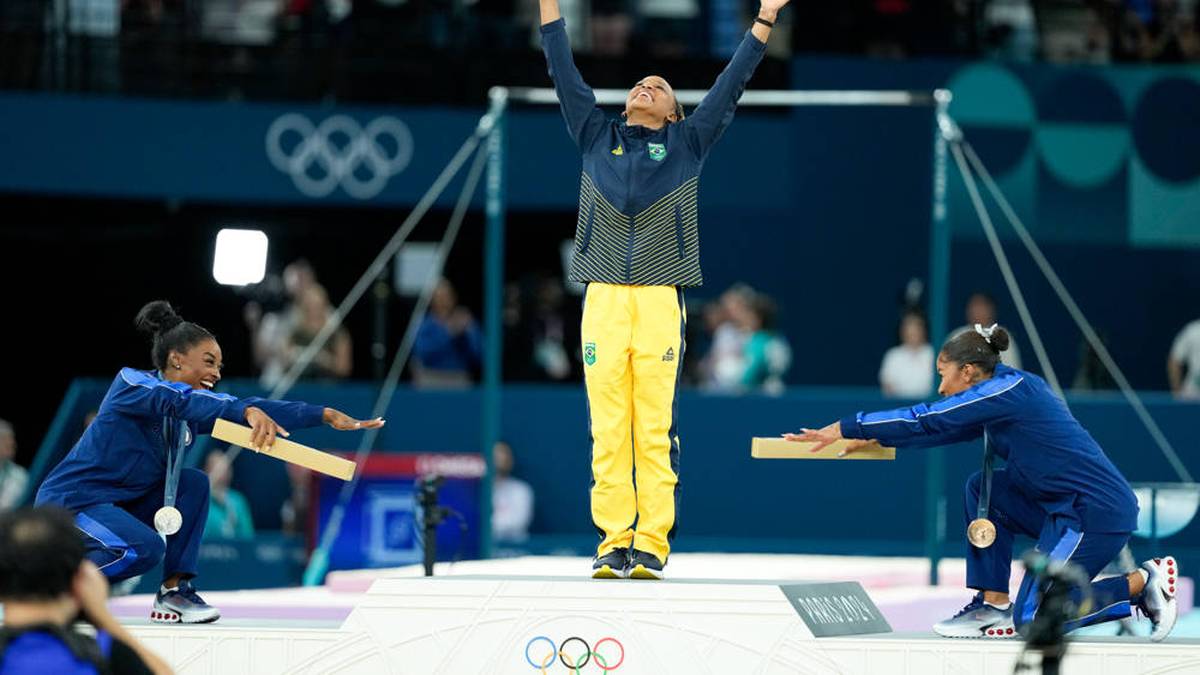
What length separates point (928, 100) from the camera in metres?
12.4

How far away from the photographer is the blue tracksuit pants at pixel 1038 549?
294 inches

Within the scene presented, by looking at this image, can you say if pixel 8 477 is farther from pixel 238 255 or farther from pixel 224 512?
pixel 238 255

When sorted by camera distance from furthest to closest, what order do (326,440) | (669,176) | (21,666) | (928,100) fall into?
(326,440)
(928,100)
(669,176)
(21,666)

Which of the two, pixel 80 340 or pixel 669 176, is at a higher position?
pixel 669 176

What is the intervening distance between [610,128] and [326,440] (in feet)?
23.5

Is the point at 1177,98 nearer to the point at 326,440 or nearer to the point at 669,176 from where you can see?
the point at 326,440

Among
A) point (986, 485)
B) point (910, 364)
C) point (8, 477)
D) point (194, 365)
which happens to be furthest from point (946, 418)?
point (8, 477)

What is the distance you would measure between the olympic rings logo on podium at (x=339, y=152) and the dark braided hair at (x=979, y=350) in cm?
848

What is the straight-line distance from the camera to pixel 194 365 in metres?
7.70

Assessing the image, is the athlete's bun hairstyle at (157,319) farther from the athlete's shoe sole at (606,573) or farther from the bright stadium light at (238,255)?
the athlete's shoe sole at (606,573)

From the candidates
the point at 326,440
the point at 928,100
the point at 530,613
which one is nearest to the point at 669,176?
the point at 530,613

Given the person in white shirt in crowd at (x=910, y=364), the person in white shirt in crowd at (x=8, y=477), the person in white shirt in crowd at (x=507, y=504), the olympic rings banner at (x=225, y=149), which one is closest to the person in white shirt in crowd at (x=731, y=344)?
the person in white shirt in crowd at (x=910, y=364)

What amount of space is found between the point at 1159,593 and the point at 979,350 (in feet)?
3.50

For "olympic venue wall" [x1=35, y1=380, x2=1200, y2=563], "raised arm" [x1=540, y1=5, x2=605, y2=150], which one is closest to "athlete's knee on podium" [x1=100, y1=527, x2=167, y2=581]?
"raised arm" [x1=540, y1=5, x2=605, y2=150]
